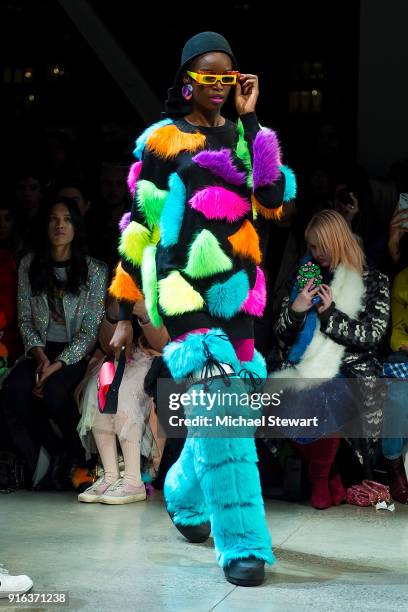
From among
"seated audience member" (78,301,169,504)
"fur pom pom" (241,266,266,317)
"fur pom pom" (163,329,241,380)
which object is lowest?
"seated audience member" (78,301,169,504)

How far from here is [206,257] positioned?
4.14 metres

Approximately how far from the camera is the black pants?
5.98 meters

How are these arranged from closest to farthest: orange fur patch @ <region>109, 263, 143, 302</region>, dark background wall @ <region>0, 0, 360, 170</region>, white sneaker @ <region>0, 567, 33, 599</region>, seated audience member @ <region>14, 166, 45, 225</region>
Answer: white sneaker @ <region>0, 567, 33, 599</region> → orange fur patch @ <region>109, 263, 143, 302</region> → seated audience member @ <region>14, 166, 45, 225</region> → dark background wall @ <region>0, 0, 360, 170</region>

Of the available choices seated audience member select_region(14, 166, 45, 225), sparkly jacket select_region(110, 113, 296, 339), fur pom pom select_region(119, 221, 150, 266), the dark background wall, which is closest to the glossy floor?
sparkly jacket select_region(110, 113, 296, 339)

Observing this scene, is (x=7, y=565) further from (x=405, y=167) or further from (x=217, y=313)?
(x=405, y=167)

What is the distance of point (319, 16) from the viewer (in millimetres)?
12461

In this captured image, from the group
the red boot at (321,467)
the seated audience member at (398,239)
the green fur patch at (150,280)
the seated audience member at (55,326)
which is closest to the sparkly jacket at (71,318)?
the seated audience member at (55,326)

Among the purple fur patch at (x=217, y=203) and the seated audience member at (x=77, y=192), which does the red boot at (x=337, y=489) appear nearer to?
the purple fur patch at (x=217, y=203)

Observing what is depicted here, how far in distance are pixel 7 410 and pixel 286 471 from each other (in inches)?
57.0

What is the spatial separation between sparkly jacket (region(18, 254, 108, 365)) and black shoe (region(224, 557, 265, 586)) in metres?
2.23

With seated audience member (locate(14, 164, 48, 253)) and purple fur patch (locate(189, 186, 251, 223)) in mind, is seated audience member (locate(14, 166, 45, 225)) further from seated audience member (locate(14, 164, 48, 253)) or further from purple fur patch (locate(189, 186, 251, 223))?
purple fur patch (locate(189, 186, 251, 223))

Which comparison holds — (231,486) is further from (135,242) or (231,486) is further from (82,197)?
(82,197)

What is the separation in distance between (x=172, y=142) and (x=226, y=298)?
601 millimetres

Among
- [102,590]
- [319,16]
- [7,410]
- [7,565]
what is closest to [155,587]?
[102,590]
